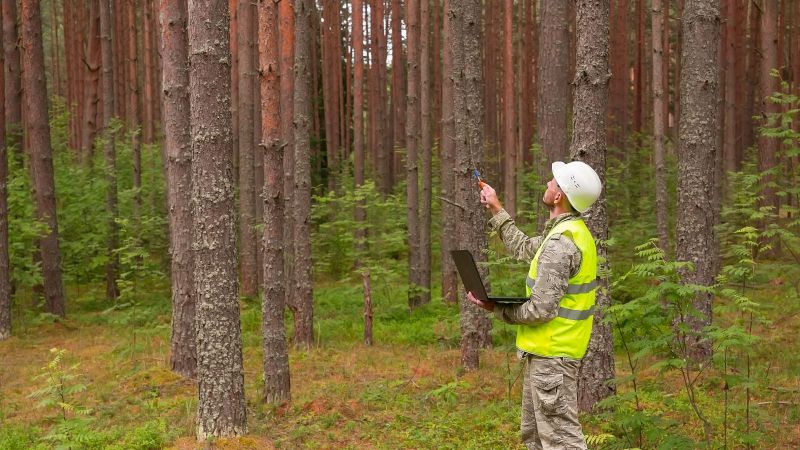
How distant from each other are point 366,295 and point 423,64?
640 centimetres

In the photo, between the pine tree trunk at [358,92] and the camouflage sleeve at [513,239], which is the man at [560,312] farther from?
the pine tree trunk at [358,92]

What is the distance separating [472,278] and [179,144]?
6.25 meters

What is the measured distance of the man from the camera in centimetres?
455

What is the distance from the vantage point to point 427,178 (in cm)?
1622

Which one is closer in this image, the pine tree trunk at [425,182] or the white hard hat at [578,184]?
the white hard hat at [578,184]

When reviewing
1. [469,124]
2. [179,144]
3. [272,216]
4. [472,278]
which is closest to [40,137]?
[179,144]

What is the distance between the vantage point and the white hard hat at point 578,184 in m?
4.71

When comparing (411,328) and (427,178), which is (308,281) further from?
(427,178)

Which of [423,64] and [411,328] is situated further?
[423,64]

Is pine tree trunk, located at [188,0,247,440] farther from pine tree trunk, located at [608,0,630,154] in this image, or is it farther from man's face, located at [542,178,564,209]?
pine tree trunk, located at [608,0,630,154]

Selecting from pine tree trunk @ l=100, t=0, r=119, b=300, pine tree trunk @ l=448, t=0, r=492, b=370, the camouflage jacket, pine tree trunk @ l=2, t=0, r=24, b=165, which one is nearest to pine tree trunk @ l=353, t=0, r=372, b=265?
pine tree trunk @ l=100, t=0, r=119, b=300

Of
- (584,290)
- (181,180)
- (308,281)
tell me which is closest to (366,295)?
(308,281)

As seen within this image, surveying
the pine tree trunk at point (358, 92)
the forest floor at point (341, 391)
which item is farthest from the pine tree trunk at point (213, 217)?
the pine tree trunk at point (358, 92)

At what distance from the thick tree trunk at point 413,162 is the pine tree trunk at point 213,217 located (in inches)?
311
